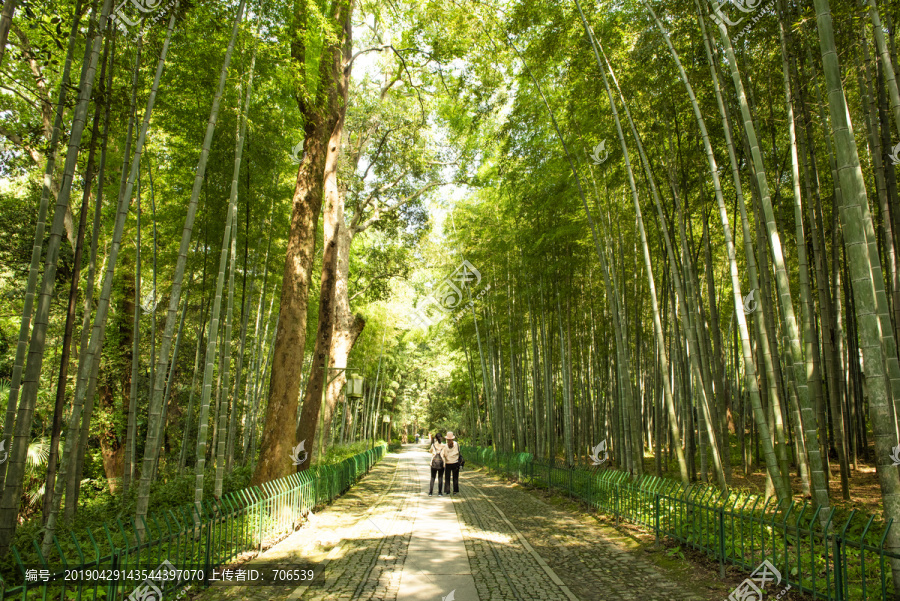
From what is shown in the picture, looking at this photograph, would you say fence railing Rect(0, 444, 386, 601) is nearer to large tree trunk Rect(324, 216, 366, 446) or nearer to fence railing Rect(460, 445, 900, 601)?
fence railing Rect(460, 445, 900, 601)

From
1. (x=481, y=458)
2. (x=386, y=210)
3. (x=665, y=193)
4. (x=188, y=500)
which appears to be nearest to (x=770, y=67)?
(x=665, y=193)

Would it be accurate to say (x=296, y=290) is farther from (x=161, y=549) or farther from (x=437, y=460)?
(x=437, y=460)

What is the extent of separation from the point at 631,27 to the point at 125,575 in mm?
6991

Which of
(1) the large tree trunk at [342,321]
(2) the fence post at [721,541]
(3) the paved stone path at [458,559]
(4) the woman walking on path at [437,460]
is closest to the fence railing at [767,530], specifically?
(2) the fence post at [721,541]

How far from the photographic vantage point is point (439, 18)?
8.11 m

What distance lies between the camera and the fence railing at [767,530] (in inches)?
116

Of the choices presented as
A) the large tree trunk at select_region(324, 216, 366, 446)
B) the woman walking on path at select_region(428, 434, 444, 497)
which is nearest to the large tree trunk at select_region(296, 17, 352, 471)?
the woman walking on path at select_region(428, 434, 444, 497)

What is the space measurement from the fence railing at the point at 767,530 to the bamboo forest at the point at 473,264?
4 cm

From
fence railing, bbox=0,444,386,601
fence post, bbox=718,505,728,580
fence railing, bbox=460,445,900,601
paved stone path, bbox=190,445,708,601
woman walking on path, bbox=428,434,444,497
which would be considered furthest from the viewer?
woman walking on path, bbox=428,434,444,497

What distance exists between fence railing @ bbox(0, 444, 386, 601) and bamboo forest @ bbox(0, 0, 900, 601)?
3 cm

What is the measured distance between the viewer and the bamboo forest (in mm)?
3504

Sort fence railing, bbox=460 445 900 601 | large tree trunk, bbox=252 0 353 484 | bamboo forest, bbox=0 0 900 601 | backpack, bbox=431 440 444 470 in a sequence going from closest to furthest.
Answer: fence railing, bbox=460 445 900 601 → bamboo forest, bbox=0 0 900 601 → large tree trunk, bbox=252 0 353 484 → backpack, bbox=431 440 444 470

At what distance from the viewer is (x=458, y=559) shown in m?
4.72

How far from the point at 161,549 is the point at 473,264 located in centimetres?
1124
